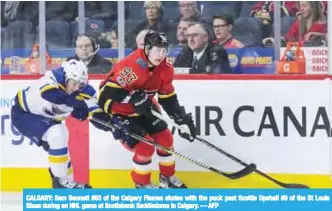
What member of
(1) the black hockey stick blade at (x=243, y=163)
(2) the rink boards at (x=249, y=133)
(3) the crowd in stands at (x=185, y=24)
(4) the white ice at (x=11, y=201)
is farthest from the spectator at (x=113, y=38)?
(4) the white ice at (x=11, y=201)

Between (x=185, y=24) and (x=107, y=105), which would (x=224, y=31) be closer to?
(x=185, y=24)

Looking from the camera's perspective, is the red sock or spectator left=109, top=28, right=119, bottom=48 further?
spectator left=109, top=28, right=119, bottom=48

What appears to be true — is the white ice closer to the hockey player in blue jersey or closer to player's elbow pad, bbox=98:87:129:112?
the hockey player in blue jersey

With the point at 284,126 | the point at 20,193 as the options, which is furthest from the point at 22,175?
the point at 284,126

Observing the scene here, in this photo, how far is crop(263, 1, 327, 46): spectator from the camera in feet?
18.6

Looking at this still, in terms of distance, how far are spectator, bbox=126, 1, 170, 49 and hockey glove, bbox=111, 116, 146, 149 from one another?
1.83ft

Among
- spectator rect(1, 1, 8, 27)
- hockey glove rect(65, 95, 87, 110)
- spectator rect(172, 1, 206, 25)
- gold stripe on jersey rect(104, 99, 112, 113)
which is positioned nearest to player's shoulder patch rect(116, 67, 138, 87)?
gold stripe on jersey rect(104, 99, 112, 113)

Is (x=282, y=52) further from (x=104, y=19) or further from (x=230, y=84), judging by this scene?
(x=104, y=19)

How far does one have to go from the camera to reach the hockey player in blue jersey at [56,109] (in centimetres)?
526

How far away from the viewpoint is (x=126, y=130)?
5.27m

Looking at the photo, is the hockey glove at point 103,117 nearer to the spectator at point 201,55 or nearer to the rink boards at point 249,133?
the rink boards at point 249,133

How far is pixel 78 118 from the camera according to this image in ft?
17.8

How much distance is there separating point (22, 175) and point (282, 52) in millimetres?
1558

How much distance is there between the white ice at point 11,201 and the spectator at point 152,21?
3.36 feet
